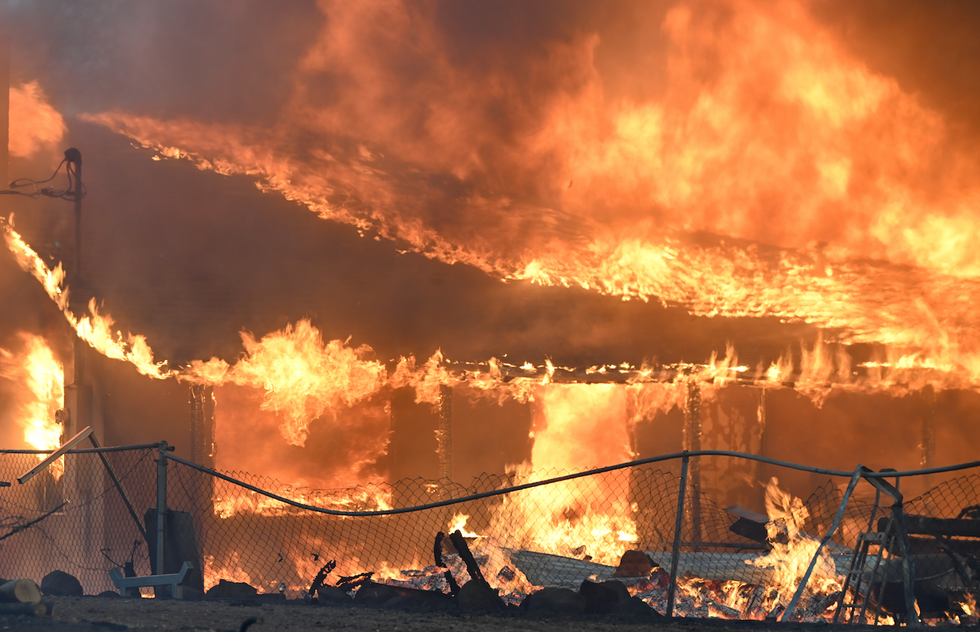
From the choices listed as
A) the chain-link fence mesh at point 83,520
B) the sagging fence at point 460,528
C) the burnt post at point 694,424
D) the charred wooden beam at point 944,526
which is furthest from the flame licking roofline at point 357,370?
the charred wooden beam at point 944,526

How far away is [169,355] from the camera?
10.8 m

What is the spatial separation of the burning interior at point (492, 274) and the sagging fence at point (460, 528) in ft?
0.22

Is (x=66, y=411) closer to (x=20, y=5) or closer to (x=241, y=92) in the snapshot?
(x=241, y=92)

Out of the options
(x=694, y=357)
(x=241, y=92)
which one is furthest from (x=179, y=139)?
(x=694, y=357)

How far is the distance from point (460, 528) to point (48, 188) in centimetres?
882

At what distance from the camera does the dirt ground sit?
18.0ft

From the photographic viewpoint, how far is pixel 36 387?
1194 cm

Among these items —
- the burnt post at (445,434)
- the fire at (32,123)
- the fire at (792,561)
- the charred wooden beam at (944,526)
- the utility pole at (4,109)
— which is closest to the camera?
the charred wooden beam at (944,526)

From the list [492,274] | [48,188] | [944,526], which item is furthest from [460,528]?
[48,188]

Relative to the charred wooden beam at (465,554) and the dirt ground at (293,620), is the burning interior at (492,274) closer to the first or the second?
the charred wooden beam at (465,554)

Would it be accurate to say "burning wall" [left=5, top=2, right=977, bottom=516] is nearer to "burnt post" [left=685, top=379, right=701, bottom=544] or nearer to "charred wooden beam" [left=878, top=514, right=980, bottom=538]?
"burnt post" [left=685, top=379, right=701, bottom=544]

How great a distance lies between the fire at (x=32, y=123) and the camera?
12.5 meters

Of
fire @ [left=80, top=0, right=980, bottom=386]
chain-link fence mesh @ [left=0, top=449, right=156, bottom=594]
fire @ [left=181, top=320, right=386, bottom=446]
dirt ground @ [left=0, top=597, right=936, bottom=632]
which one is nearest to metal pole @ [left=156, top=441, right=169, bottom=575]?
dirt ground @ [left=0, top=597, right=936, bottom=632]

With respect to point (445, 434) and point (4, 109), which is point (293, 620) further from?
point (4, 109)
